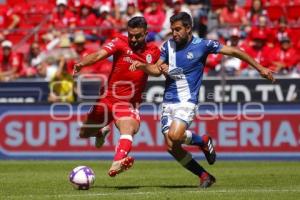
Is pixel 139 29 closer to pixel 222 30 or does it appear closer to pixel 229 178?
pixel 229 178

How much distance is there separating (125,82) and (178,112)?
152 cm

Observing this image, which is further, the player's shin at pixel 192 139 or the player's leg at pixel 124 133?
the player's shin at pixel 192 139

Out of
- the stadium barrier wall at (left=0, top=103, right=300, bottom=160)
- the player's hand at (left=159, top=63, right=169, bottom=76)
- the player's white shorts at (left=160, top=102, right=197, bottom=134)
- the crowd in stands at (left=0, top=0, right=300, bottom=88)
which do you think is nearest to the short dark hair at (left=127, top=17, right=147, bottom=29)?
the player's hand at (left=159, top=63, right=169, bottom=76)

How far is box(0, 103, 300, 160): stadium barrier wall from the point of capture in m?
19.2

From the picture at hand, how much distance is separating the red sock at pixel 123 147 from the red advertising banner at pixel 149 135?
7129 millimetres

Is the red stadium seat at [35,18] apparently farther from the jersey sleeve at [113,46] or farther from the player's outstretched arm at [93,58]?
the player's outstretched arm at [93,58]

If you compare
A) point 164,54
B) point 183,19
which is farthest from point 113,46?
point 183,19

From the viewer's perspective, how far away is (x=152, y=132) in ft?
64.3

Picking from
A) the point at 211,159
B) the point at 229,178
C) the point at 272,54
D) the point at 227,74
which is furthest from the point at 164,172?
the point at 272,54

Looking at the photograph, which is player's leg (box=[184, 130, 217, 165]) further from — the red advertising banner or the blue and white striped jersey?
the red advertising banner

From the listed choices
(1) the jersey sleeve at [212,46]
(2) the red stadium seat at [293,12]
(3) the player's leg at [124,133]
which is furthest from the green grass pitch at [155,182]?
(2) the red stadium seat at [293,12]

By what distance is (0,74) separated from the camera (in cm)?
2183

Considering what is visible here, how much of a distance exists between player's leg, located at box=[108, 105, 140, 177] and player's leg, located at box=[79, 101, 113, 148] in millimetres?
403

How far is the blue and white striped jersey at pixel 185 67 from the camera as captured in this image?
1209cm
